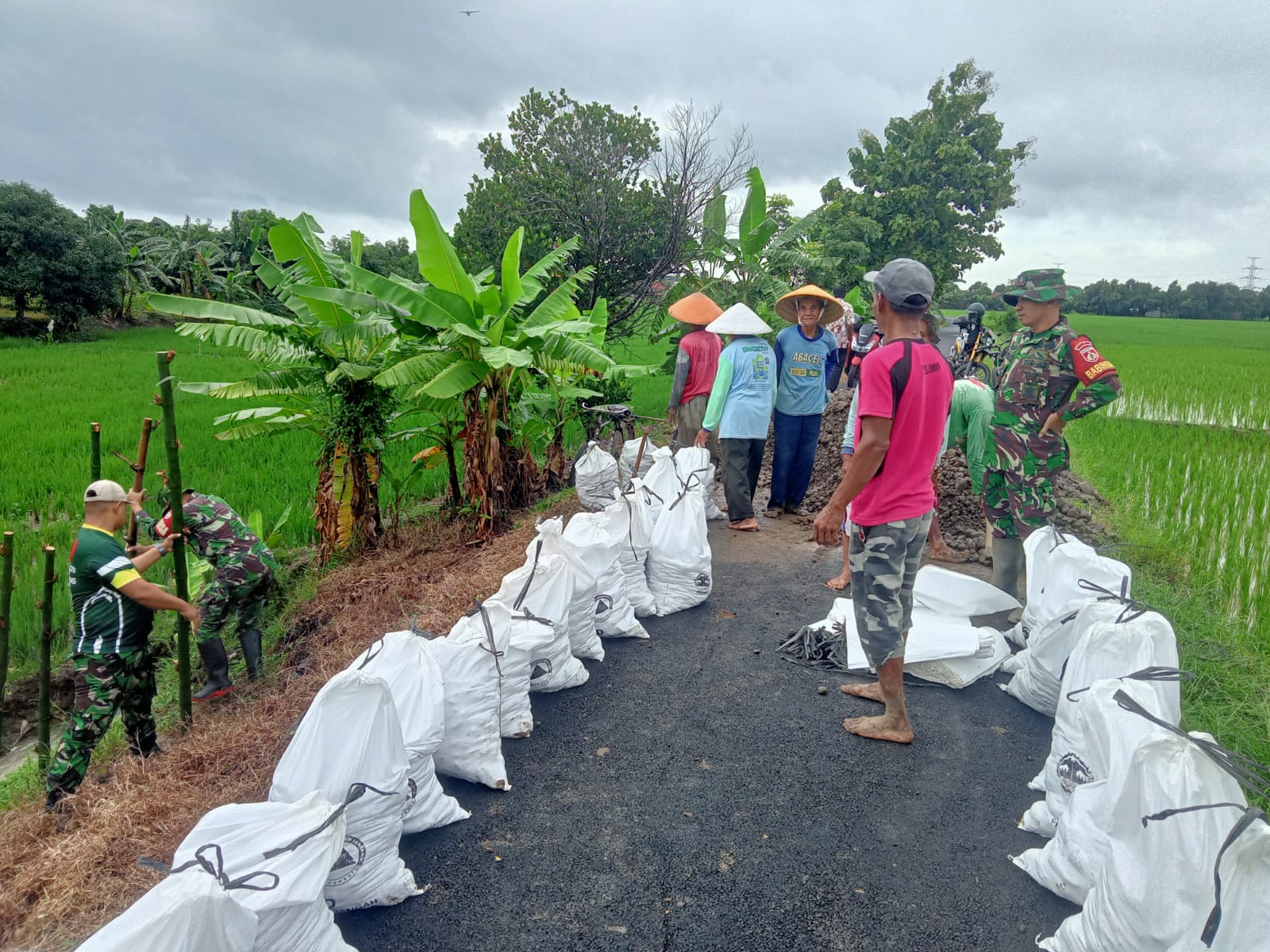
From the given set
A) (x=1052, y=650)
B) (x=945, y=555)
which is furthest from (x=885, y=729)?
(x=945, y=555)

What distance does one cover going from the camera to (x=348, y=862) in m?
2.18

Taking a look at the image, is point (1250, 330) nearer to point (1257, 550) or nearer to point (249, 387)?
point (1257, 550)

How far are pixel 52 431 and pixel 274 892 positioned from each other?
9.59 metres

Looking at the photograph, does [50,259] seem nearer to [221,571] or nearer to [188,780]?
[221,571]

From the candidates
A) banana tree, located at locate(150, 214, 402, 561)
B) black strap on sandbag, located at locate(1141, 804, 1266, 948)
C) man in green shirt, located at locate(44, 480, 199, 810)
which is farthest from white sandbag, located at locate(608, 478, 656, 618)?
black strap on sandbag, located at locate(1141, 804, 1266, 948)

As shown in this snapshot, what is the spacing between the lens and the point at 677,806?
2.78 m

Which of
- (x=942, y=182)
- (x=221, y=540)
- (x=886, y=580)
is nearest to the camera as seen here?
(x=886, y=580)

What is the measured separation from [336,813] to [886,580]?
211 cm

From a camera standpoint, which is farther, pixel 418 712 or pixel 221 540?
pixel 221 540

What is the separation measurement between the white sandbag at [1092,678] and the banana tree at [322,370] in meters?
4.39

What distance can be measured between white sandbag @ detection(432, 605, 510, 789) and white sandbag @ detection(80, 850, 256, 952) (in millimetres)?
1127

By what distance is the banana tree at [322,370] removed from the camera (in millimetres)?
5320

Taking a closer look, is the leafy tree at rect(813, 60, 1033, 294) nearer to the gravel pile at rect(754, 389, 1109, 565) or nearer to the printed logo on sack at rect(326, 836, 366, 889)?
the gravel pile at rect(754, 389, 1109, 565)

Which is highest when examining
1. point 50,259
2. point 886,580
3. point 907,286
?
point 50,259
